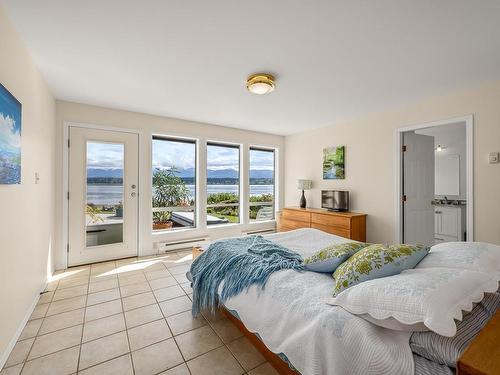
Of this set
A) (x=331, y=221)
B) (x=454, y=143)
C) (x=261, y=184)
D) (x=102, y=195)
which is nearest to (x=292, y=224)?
(x=331, y=221)

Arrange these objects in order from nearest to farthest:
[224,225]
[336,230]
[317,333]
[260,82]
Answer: [317,333]
[260,82]
[336,230]
[224,225]

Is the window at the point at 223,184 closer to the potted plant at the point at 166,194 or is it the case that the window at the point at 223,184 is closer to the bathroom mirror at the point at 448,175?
the potted plant at the point at 166,194

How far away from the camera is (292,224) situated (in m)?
4.74

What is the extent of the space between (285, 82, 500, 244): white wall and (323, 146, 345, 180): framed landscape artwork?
0.30 ft

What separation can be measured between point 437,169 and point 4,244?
6.77 metres

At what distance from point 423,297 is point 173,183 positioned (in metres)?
4.08

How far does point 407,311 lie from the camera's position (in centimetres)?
97

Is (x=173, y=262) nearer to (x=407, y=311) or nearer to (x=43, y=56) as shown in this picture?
(x=43, y=56)

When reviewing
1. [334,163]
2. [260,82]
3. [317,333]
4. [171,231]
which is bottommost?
[171,231]

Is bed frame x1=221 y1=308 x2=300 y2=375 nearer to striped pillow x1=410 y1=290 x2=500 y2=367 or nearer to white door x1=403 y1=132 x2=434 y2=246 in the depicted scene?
striped pillow x1=410 y1=290 x2=500 y2=367

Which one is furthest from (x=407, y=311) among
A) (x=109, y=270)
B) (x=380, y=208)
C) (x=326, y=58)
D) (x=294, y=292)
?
(x=109, y=270)

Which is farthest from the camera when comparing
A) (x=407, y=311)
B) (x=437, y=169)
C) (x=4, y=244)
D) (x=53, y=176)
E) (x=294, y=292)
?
(x=437, y=169)

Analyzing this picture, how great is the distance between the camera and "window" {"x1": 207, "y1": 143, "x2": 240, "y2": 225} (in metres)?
4.74

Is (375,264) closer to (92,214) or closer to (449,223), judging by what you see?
(92,214)
